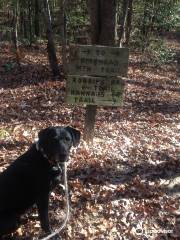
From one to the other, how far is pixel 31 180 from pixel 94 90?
2.58 m

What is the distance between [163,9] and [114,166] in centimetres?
1725

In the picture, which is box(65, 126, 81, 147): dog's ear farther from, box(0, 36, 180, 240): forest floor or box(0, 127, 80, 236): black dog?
box(0, 36, 180, 240): forest floor

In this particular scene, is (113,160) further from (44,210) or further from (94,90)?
(44,210)

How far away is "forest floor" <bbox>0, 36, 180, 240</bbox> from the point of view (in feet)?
17.2

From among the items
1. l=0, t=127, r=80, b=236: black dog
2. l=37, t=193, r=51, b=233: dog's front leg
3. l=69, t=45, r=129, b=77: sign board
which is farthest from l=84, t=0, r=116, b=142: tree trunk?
l=37, t=193, r=51, b=233: dog's front leg

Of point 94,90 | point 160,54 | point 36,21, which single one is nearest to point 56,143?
point 94,90

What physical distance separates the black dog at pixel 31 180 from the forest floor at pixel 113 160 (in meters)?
0.67

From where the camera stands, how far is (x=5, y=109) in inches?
407

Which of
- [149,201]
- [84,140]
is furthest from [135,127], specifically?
[149,201]

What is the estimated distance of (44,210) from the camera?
4.51m

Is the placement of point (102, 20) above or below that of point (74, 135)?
above

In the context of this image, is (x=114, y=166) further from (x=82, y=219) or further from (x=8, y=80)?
(x=8, y=80)

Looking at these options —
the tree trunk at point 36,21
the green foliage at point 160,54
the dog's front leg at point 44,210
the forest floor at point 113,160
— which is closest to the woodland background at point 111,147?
the forest floor at point 113,160

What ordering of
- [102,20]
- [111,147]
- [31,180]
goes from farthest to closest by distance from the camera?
[111,147] → [102,20] → [31,180]
